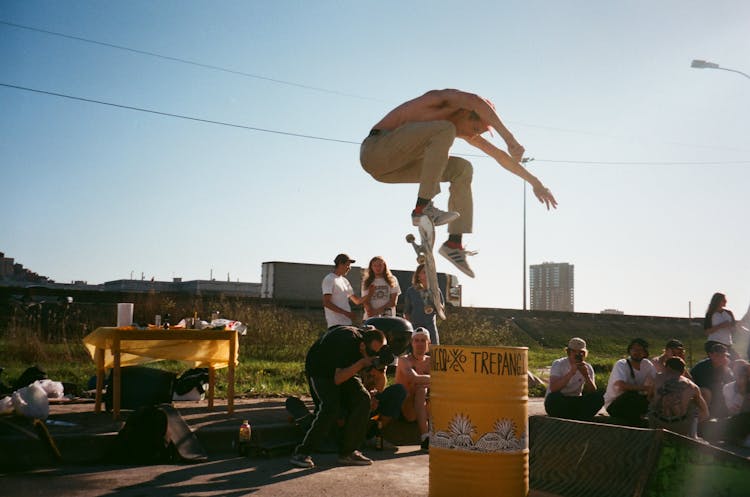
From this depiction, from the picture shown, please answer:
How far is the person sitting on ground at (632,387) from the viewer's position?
9219 millimetres

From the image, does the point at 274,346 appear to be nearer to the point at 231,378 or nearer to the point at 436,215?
the point at 231,378

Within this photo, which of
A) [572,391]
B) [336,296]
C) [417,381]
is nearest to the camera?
[417,381]

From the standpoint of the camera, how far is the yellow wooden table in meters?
8.34

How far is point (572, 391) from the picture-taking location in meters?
9.05

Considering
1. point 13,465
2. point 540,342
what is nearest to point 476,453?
point 13,465

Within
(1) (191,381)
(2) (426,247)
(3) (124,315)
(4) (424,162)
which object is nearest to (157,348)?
(3) (124,315)

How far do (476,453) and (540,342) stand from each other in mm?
28723

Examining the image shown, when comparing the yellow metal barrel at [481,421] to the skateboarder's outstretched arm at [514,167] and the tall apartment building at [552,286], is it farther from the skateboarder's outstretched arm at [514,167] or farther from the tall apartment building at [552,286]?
the tall apartment building at [552,286]

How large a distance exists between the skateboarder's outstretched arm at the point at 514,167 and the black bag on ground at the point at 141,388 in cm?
502

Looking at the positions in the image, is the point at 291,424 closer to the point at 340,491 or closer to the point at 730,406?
the point at 340,491

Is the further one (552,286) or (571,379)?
(552,286)

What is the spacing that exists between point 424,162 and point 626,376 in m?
Answer: 4.75

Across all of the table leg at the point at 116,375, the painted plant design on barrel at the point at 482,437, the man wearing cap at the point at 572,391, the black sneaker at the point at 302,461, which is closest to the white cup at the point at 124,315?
the table leg at the point at 116,375

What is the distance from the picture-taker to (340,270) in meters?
9.90
